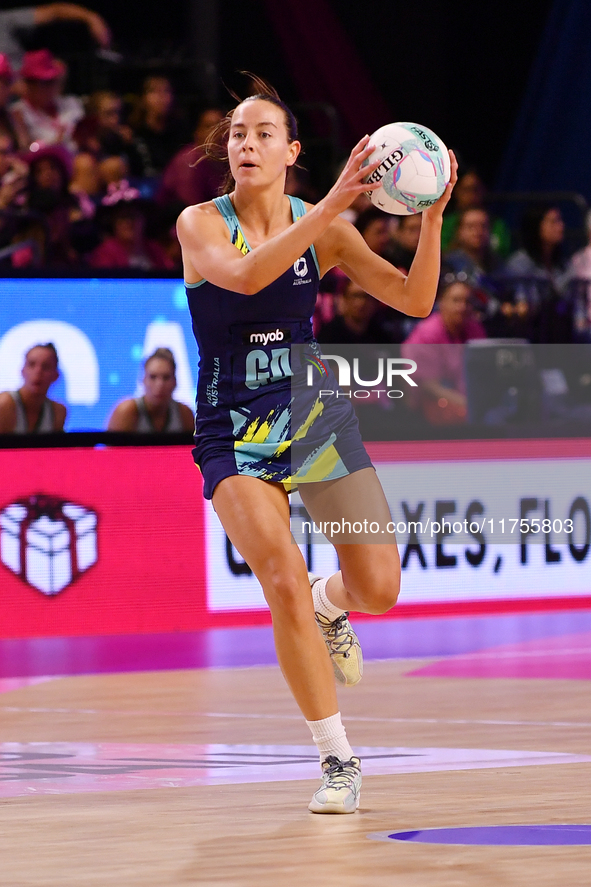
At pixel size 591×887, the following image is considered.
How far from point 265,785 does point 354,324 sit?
14.3ft

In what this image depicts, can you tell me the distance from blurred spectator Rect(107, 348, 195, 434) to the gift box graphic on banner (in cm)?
54

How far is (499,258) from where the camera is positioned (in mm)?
10789

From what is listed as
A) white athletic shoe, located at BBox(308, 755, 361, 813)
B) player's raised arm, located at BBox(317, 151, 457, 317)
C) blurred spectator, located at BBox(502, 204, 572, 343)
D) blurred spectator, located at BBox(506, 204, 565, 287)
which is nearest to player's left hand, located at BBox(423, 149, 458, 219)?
player's raised arm, located at BBox(317, 151, 457, 317)

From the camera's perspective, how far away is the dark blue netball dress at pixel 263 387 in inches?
160

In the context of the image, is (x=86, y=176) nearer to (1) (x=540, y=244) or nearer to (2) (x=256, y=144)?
(1) (x=540, y=244)

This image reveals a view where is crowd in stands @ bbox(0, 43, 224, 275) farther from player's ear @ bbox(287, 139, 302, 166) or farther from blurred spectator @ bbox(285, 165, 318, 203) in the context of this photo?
player's ear @ bbox(287, 139, 302, 166)

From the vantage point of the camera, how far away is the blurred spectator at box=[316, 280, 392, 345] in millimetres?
8234

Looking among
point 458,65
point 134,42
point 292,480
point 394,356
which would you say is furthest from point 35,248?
point 458,65

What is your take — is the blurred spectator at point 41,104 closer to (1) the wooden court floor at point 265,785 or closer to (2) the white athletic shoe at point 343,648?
(1) the wooden court floor at point 265,785

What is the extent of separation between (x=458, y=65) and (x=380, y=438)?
8.19 meters

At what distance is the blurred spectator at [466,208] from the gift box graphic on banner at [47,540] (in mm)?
4152

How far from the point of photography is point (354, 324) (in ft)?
27.3

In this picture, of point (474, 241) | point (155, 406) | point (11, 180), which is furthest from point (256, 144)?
point (474, 241)

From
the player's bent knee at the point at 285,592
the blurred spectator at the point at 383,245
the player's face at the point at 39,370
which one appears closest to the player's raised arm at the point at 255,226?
the player's bent knee at the point at 285,592
